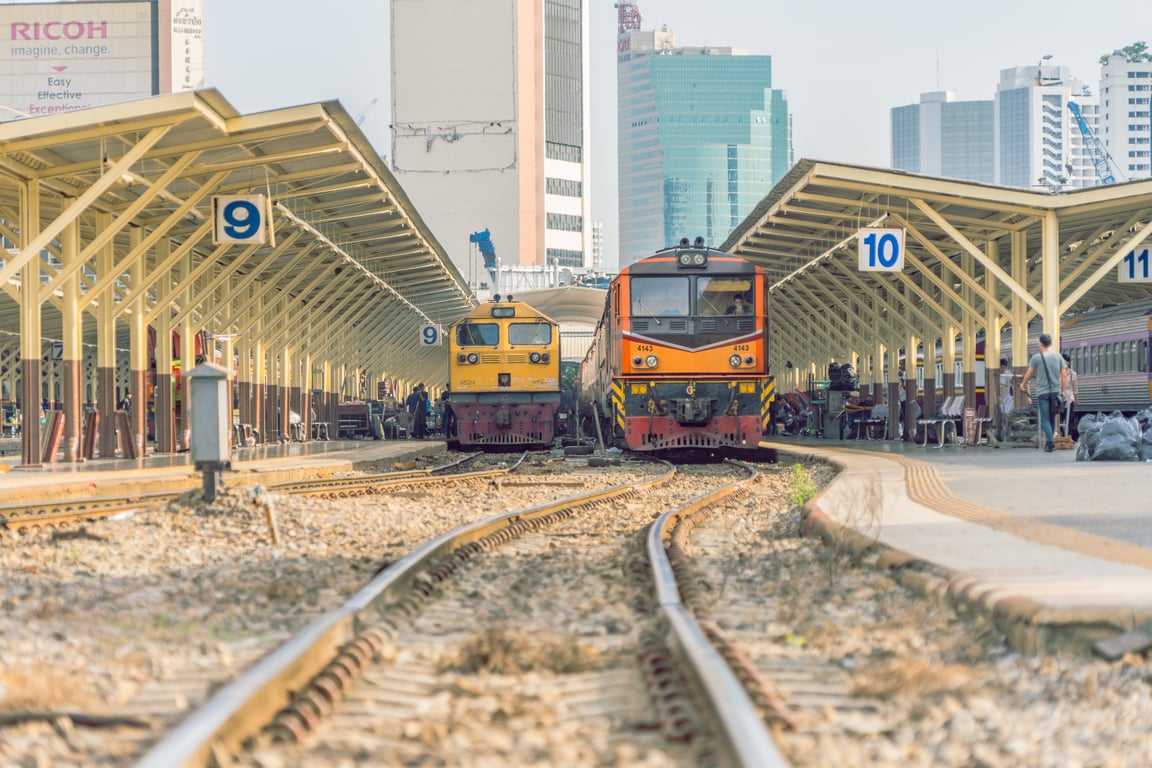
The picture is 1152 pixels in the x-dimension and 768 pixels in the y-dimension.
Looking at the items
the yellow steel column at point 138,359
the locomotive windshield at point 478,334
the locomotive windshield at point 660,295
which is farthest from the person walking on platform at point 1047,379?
the yellow steel column at point 138,359

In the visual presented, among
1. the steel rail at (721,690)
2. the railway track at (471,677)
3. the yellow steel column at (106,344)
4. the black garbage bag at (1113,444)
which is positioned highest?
the yellow steel column at (106,344)

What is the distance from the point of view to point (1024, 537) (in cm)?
783

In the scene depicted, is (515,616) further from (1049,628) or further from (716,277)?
(716,277)

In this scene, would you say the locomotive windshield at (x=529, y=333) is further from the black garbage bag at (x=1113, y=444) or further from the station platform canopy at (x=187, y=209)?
the black garbage bag at (x=1113, y=444)

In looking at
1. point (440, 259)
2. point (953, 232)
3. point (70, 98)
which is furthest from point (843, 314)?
point (70, 98)

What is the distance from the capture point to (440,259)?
3522 cm

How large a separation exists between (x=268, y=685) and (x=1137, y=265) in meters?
22.1

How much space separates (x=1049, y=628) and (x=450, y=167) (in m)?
119

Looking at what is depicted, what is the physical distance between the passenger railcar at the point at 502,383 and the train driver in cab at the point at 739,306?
758cm

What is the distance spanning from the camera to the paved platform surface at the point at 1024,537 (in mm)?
5020

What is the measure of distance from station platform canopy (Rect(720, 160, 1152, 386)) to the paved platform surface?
7.15m

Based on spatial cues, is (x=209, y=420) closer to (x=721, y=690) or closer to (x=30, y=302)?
(x=721, y=690)

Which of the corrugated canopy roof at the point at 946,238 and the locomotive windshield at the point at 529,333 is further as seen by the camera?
the locomotive windshield at the point at 529,333

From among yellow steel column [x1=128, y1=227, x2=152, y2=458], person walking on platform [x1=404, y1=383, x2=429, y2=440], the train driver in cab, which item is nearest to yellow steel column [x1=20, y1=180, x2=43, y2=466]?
yellow steel column [x1=128, y1=227, x2=152, y2=458]
